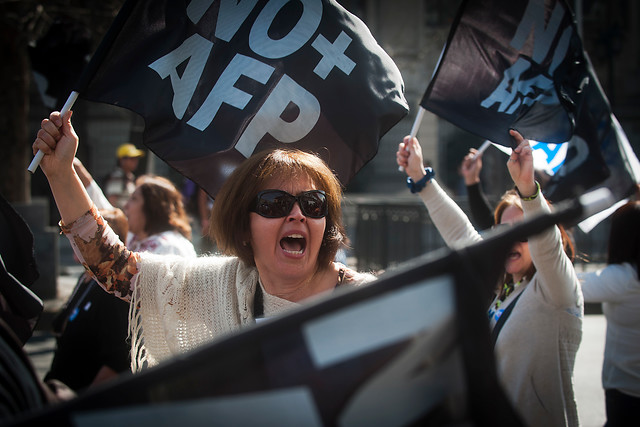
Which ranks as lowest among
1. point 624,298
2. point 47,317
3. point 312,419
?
point 47,317

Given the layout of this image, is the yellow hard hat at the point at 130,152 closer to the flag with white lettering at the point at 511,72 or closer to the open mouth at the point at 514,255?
the flag with white lettering at the point at 511,72

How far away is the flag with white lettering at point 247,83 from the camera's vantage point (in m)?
2.79

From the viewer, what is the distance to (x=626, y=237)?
3168 millimetres

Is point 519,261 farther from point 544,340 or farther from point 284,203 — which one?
point 284,203

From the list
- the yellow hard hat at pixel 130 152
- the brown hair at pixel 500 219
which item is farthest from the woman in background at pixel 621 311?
the yellow hard hat at pixel 130 152

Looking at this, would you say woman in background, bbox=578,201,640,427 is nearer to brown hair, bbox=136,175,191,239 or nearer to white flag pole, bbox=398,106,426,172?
white flag pole, bbox=398,106,426,172

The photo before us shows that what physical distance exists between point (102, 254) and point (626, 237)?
2.62m

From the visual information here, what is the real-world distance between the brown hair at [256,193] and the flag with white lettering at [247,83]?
0.62m

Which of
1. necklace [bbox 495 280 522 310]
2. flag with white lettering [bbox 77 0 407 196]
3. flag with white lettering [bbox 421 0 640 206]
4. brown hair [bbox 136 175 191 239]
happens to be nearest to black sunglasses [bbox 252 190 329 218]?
flag with white lettering [bbox 77 0 407 196]

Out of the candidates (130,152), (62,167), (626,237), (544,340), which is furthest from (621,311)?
(130,152)

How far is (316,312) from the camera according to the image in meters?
0.96

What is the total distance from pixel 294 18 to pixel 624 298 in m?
2.22

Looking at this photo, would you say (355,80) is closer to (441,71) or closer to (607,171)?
(441,71)

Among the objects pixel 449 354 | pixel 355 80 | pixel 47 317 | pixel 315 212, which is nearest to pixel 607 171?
pixel 355 80
